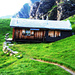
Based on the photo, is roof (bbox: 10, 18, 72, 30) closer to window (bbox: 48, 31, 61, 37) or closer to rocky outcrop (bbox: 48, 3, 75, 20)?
window (bbox: 48, 31, 61, 37)

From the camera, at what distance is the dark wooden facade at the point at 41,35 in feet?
91.0

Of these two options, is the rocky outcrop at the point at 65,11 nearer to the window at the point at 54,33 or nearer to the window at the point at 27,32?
the window at the point at 54,33

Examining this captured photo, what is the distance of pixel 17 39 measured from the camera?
91.3 feet

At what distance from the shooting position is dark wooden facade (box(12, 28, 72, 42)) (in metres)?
27.8

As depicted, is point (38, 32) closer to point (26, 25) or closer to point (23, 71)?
point (26, 25)

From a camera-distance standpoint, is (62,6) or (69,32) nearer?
(69,32)

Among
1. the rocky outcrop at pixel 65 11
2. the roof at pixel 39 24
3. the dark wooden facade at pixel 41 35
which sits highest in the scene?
the rocky outcrop at pixel 65 11

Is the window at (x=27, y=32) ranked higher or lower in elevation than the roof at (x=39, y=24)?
lower

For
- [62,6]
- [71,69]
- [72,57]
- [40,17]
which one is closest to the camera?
[71,69]

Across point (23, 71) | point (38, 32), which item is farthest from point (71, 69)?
point (38, 32)

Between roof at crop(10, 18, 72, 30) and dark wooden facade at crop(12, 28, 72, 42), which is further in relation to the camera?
roof at crop(10, 18, 72, 30)

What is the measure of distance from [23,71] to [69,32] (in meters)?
22.3

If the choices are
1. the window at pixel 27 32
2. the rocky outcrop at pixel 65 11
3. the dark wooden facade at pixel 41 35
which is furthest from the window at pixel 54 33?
the rocky outcrop at pixel 65 11

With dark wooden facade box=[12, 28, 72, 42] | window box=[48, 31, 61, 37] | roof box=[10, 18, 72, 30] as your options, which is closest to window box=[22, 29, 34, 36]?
dark wooden facade box=[12, 28, 72, 42]
